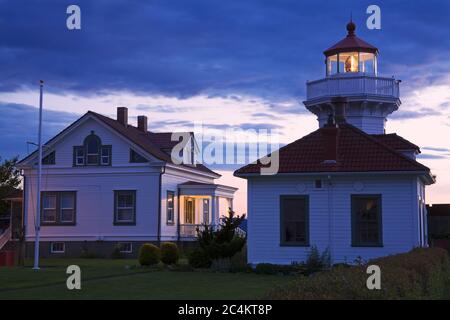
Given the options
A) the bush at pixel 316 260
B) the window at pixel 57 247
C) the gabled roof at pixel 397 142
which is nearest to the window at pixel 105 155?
the window at pixel 57 247

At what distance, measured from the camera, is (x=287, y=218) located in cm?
2642

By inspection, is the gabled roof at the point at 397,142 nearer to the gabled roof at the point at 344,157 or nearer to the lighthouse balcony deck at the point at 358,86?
the lighthouse balcony deck at the point at 358,86

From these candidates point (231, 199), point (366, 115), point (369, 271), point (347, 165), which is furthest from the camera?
point (231, 199)

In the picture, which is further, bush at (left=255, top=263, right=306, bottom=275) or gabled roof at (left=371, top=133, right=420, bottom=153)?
gabled roof at (left=371, top=133, right=420, bottom=153)

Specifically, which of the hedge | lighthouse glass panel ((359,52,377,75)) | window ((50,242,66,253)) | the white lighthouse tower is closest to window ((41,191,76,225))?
window ((50,242,66,253))

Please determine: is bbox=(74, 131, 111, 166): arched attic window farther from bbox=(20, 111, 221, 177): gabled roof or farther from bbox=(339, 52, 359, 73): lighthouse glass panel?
bbox=(339, 52, 359, 73): lighthouse glass panel

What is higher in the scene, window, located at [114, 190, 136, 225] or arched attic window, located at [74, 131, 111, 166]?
arched attic window, located at [74, 131, 111, 166]

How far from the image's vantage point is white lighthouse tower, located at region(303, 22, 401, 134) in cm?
3303

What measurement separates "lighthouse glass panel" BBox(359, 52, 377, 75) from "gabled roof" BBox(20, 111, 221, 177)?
1269 cm

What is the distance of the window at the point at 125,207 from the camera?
4031 centimetres

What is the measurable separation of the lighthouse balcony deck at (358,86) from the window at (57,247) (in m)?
17.4
